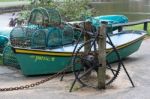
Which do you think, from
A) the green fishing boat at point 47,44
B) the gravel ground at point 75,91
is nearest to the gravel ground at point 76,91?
the gravel ground at point 75,91

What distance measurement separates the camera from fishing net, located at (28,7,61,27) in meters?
10.8

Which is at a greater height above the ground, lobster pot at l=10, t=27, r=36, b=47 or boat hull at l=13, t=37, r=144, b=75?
lobster pot at l=10, t=27, r=36, b=47

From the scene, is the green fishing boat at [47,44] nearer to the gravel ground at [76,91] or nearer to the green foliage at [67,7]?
the gravel ground at [76,91]

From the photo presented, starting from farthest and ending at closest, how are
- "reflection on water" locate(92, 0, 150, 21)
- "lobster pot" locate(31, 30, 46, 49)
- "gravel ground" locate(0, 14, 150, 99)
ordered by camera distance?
"reflection on water" locate(92, 0, 150, 21) < "lobster pot" locate(31, 30, 46, 49) < "gravel ground" locate(0, 14, 150, 99)

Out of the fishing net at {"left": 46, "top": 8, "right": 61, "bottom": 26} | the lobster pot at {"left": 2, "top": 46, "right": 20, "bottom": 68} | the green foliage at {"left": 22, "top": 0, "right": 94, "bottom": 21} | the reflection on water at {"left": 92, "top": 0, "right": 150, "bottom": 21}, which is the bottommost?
the reflection on water at {"left": 92, "top": 0, "right": 150, "bottom": 21}

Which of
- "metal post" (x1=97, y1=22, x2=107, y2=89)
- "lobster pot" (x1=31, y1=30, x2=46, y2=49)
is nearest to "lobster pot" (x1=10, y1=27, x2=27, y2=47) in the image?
"lobster pot" (x1=31, y1=30, x2=46, y2=49)

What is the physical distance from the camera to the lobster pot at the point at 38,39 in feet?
34.3

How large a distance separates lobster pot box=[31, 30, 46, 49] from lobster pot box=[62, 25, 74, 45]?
70 cm

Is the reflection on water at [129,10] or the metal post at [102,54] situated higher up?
the metal post at [102,54]

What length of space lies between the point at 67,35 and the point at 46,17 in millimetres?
798

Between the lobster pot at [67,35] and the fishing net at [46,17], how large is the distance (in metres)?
0.25

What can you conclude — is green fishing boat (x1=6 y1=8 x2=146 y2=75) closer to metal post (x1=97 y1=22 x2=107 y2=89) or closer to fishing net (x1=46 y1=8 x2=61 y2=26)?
fishing net (x1=46 y1=8 x2=61 y2=26)

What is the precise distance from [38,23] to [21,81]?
6.06ft

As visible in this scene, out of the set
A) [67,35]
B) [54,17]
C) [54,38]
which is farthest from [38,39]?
[67,35]
